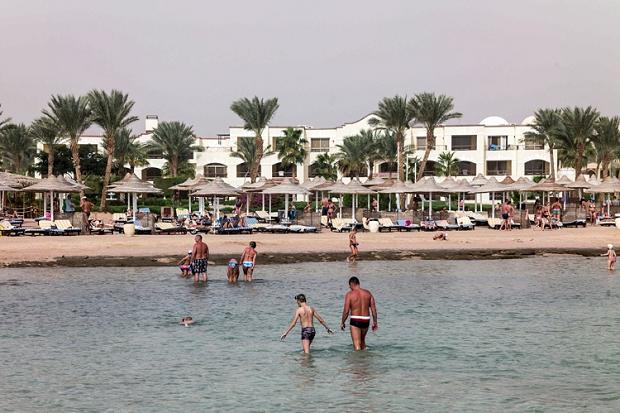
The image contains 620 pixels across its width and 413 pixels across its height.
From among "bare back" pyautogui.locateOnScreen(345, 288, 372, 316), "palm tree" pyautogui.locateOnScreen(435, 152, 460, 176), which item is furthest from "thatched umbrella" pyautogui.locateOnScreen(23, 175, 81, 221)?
"palm tree" pyautogui.locateOnScreen(435, 152, 460, 176)

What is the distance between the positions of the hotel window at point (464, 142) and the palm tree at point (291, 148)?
1375 cm

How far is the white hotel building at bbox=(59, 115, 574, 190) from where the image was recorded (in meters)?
81.0

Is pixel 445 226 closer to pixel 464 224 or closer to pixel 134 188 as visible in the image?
pixel 464 224

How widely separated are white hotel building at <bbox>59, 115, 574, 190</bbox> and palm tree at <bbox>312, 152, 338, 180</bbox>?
60.4 inches

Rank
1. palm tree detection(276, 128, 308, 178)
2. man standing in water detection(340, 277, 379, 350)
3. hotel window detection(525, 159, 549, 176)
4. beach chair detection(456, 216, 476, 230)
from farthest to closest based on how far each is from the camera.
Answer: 1. palm tree detection(276, 128, 308, 178)
2. hotel window detection(525, 159, 549, 176)
3. beach chair detection(456, 216, 476, 230)
4. man standing in water detection(340, 277, 379, 350)

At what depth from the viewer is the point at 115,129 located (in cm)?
5891

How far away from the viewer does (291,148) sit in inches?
3209

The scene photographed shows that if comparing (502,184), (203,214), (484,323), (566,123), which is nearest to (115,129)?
(203,214)

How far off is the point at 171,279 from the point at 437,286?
25.7 feet

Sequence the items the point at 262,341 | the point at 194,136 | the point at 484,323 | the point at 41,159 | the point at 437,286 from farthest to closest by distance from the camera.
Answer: the point at 194,136 < the point at 41,159 < the point at 437,286 < the point at 484,323 < the point at 262,341

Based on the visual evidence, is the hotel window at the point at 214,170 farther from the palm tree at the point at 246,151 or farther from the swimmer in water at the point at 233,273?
the swimmer in water at the point at 233,273

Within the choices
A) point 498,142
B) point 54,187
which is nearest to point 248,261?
point 54,187

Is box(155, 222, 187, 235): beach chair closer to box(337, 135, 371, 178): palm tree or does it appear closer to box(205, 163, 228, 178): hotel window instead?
A: box(337, 135, 371, 178): palm tree

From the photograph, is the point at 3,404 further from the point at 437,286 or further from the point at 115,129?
the point at 115,129
